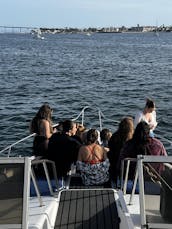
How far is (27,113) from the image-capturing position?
19672mm

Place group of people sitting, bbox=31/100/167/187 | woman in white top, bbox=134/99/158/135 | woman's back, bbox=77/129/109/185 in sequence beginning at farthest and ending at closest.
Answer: woman in white top, bbox=134/99/158/135
woman's back, bbox=77/129/109/185
group of people sitting, bbox=31/100/167/187

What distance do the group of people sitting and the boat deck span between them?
529 mm

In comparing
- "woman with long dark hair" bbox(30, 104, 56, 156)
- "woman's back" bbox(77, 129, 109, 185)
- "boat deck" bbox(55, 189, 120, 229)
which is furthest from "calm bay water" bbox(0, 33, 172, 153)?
"boat deck" bbox(55, 189, 120, 229)

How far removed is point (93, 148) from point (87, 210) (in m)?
1.28

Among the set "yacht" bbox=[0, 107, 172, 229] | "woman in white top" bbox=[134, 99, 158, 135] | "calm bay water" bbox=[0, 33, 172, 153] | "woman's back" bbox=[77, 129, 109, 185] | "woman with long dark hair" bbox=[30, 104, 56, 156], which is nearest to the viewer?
"yacht" bbox=[0, 107, 172, 229]

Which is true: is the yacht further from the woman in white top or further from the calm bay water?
the calm bay water

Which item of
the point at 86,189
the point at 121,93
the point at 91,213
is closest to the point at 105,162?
the point at 86,189

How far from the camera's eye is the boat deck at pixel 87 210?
Answer: 575 cm

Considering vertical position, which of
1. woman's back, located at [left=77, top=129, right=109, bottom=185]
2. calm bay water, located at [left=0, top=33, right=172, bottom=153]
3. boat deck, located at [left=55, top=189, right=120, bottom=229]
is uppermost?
woman's back, located at [left=77, top=129, right=109, bottom=185]

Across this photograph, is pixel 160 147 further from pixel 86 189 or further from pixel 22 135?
pixel 22 135

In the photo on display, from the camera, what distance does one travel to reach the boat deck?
575 centimetres

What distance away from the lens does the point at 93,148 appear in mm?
7219

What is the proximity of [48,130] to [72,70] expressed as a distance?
3355 centimetres

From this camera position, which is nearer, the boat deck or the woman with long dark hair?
the boat deck
